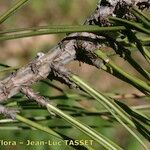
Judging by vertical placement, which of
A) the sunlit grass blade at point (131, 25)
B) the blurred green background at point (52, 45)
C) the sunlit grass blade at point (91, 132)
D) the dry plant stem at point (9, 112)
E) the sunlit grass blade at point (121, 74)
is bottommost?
the sunlit grass blade at point (91, 132)

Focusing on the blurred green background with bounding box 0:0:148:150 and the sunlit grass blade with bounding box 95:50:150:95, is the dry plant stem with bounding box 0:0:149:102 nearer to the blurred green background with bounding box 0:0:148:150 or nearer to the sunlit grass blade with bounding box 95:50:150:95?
the sunlit grass blade with bounding box 95:50:150:95

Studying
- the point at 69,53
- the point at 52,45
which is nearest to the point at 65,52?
the point at 69,53

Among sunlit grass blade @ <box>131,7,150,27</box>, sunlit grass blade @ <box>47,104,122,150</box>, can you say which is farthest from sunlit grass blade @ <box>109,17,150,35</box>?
sunlit grass blade @ <box>47,104,122,150</box>

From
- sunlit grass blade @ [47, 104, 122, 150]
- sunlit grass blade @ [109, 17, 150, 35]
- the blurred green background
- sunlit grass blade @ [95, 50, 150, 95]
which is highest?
the blurred green background

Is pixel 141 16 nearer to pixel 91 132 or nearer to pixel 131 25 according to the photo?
pixel 131 25

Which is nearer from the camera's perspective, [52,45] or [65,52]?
[65,52]

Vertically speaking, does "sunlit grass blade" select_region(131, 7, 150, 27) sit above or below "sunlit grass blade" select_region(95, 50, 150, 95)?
above

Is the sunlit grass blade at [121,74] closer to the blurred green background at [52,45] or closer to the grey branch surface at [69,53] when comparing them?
the grey branch surface at [69,53]

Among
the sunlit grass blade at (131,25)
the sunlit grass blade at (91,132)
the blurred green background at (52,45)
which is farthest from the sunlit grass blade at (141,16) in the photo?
the blurred green background at (52,45)
